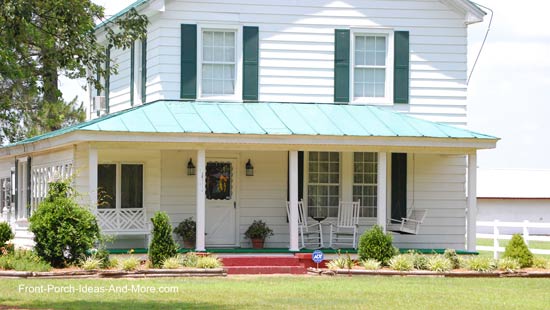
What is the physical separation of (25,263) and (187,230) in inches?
184

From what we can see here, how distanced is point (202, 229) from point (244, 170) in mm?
2969

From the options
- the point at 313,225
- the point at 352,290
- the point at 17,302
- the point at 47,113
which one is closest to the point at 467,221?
the point at 313,225

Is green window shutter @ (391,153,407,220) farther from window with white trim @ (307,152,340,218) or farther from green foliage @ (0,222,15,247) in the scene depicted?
green foliage @ (0,222,15,247)

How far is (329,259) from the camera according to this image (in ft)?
81.6

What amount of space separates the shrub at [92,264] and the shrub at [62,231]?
1.08 ft

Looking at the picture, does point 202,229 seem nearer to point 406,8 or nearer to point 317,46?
point 317,46

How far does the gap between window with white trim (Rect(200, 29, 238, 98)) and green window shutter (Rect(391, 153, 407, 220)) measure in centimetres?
427

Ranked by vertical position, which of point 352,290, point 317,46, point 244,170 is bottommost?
point 352,290

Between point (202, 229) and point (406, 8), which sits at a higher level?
point (406, 8)

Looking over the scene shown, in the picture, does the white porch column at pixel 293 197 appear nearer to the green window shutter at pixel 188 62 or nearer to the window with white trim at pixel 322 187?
the window with white trim at pixel 322 187

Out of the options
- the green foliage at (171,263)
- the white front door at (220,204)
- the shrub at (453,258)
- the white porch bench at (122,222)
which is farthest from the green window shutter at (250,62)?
the shrub at (453,258)

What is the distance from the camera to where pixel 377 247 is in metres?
23.9

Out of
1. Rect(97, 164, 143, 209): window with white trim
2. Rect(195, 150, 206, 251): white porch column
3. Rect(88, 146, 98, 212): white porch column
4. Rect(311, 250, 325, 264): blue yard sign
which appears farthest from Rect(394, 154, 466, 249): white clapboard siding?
Rect(88, 146, 98, 212): white porch column

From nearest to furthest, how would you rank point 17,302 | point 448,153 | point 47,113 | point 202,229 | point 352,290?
point 17,302 < point 352,290 < point 202,229 < point 448,153 < point 47,113
